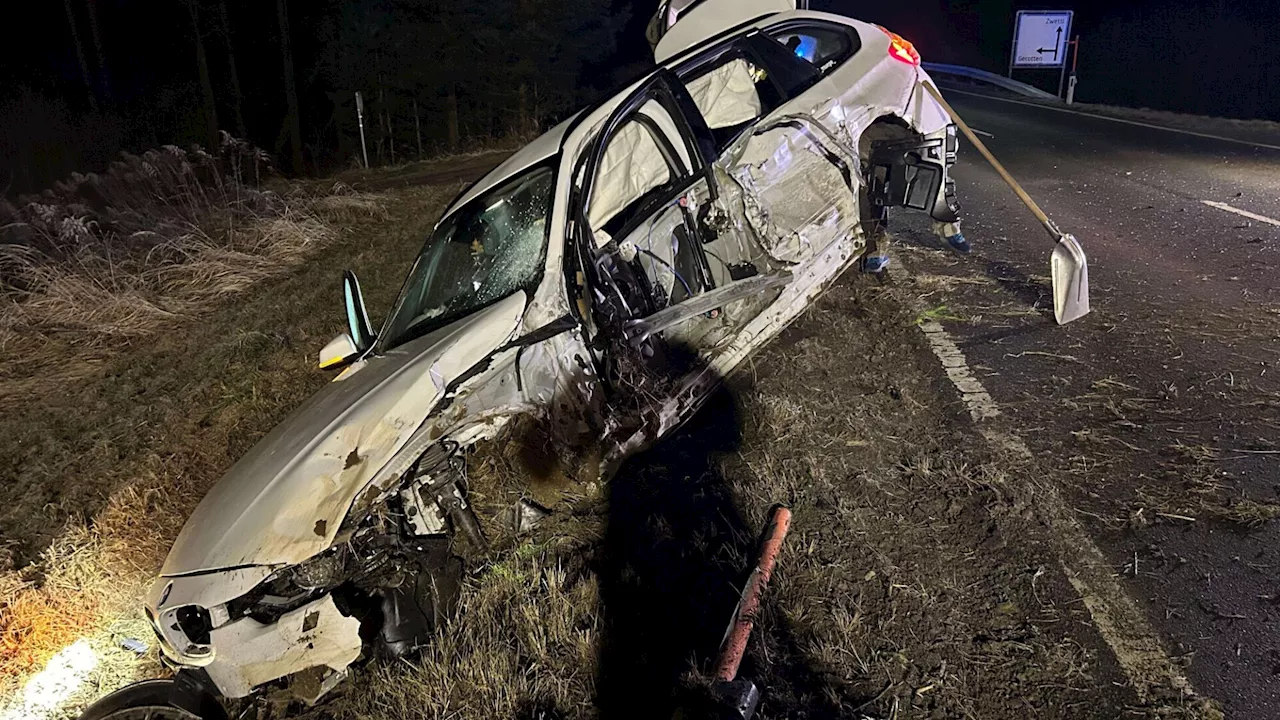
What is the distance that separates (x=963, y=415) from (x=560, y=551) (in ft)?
7.09

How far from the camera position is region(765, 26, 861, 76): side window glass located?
5.62 meters

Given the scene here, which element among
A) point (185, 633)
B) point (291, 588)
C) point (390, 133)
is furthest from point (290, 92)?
point (185, 633)

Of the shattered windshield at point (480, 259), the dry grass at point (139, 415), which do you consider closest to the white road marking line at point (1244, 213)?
the shattered windshield at point (480, 259)

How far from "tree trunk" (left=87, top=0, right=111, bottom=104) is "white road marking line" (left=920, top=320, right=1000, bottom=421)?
25255 millimetres

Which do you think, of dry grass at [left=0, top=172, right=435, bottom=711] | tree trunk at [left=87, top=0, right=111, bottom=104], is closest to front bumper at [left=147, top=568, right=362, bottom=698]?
dry grass at [left=0, top=172, right=435, bottom=711]

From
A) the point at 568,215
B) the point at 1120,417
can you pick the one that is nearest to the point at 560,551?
Answer: the point at 568,215

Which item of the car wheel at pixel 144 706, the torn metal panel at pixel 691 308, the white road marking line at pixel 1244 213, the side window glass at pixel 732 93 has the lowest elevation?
the car wheel at pixel 144 706

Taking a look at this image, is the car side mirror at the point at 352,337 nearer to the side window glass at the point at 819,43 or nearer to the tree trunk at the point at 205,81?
the side window glass at the point at 819,43

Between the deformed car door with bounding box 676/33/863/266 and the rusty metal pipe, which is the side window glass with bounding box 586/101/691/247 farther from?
the rusty metal pipe

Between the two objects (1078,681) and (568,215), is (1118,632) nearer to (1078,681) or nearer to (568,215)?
(1078,681)

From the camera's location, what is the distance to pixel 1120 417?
3.91 metres

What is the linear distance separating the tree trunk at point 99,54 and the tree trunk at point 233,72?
3.19m

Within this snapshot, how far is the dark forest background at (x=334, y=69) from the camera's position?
18188 millimetres

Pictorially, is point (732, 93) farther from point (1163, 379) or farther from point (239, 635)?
point (239, 635)
